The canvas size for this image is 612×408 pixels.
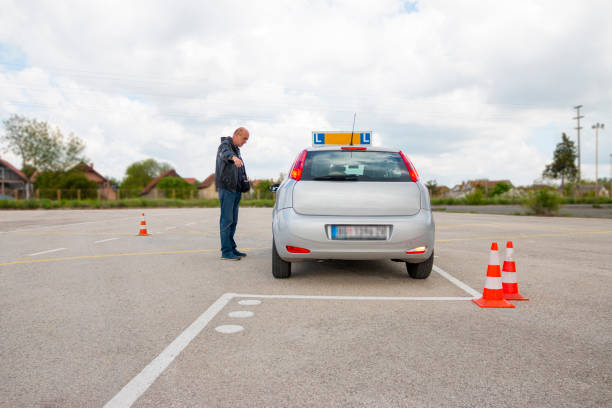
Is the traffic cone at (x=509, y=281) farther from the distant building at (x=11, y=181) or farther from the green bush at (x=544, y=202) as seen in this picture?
the distant building at (x=11, y=181)

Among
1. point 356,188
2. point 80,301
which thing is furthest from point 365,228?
point 80,301

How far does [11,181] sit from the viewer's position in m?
79.2

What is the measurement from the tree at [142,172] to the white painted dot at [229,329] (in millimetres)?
116807

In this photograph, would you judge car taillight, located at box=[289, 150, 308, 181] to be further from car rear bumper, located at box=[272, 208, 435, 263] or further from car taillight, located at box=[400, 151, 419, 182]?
Result: car taillight, located at box=[400, 151, 419, 182]

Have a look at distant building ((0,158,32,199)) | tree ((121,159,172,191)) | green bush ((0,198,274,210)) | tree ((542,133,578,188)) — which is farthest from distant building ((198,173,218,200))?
tree ((542,133,578,188))

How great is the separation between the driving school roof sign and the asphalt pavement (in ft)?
18.1

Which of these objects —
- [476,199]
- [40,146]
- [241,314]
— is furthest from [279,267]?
[40,146]

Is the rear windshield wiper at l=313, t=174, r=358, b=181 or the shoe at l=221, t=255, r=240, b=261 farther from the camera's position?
the shoe at l=221, t=255, r=240, b=261

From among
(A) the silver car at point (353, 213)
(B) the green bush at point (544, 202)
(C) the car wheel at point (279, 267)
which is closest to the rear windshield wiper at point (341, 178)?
(A) the silver car at point (353, 213)

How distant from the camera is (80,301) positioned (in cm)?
434

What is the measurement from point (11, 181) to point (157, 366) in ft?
299

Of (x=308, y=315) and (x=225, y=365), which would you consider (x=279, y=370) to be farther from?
(x=308, y=315)

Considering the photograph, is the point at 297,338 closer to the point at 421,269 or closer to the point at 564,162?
the point at 421,269

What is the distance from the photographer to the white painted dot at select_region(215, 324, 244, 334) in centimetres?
337
